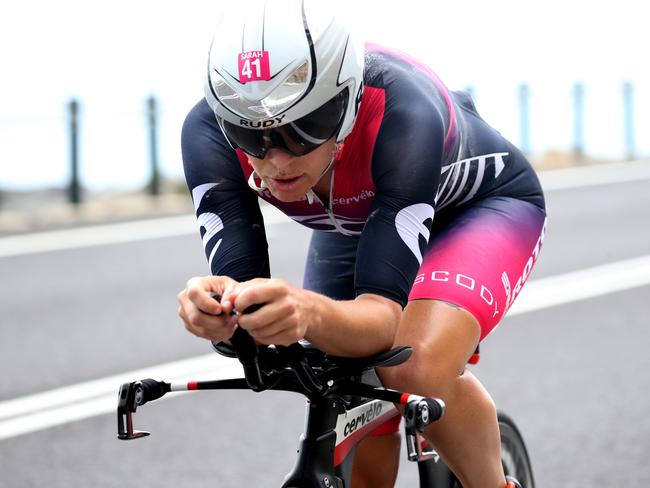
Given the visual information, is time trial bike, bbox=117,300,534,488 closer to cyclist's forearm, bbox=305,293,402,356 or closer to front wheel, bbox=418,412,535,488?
cyclist's forearm, bbox=305,293,402,356

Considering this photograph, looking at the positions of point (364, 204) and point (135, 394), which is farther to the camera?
point (364, 204)

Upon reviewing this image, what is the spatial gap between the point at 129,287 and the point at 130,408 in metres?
7.18

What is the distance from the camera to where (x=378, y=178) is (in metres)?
3.33

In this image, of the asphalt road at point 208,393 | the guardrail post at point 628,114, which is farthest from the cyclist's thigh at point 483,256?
the guardrail post at point 628,114

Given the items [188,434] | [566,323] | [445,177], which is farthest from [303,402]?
[445,177]

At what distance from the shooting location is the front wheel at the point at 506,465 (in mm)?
3900

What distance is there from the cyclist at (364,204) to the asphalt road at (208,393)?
201 cm

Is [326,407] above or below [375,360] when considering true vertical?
below

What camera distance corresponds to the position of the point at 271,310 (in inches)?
102

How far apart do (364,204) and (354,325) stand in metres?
0.72

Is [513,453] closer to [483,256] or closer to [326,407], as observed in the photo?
[483,256]

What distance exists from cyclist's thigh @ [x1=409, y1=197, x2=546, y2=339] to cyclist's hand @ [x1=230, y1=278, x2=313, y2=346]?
994mm

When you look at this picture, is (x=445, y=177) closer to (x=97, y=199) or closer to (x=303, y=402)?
(x=303, y=402)

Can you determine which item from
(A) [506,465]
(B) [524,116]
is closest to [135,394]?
(A) [506,465]
